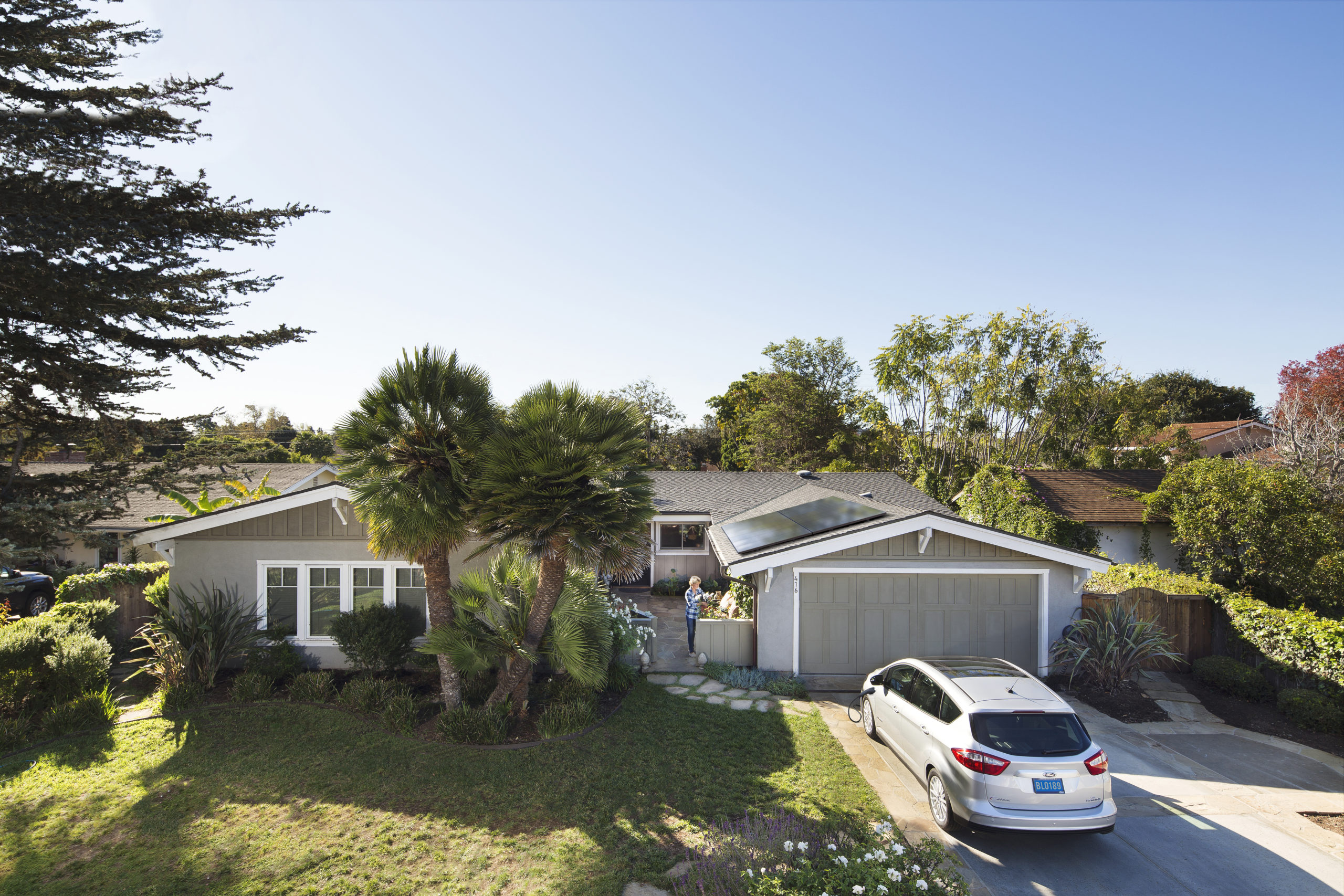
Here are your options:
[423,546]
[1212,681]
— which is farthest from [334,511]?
[1212,681]

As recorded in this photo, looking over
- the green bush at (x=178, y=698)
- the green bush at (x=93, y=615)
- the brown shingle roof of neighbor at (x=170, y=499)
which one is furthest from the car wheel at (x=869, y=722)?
the brown shingle roof of neighbor at (x=170, y=499)

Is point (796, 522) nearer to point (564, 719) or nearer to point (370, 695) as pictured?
point (564, 719)

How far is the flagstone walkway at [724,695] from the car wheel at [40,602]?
16.0 meters

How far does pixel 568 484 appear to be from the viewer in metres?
7.97

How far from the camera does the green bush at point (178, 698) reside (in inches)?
376

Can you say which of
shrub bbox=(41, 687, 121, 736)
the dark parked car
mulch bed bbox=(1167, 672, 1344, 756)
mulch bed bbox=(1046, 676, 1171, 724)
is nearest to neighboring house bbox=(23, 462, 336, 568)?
the dark parked car

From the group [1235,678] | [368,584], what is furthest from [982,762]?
[368,584]

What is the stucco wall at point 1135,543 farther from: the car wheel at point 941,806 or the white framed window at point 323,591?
the white framed window at point 323,591

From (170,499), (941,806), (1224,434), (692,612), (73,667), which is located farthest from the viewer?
(1224,434)

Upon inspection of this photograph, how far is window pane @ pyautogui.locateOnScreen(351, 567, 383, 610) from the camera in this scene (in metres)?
11.2

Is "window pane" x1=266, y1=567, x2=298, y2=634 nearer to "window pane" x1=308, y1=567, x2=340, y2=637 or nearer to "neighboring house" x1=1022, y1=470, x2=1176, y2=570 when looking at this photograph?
"window pane" x1=308, y1=567, x2=340, y2=637

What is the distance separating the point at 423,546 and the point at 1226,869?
31.8ft

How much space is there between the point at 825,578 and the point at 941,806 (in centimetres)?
530

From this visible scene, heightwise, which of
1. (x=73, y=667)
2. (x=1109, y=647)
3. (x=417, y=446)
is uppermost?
(x=417, y=446)
